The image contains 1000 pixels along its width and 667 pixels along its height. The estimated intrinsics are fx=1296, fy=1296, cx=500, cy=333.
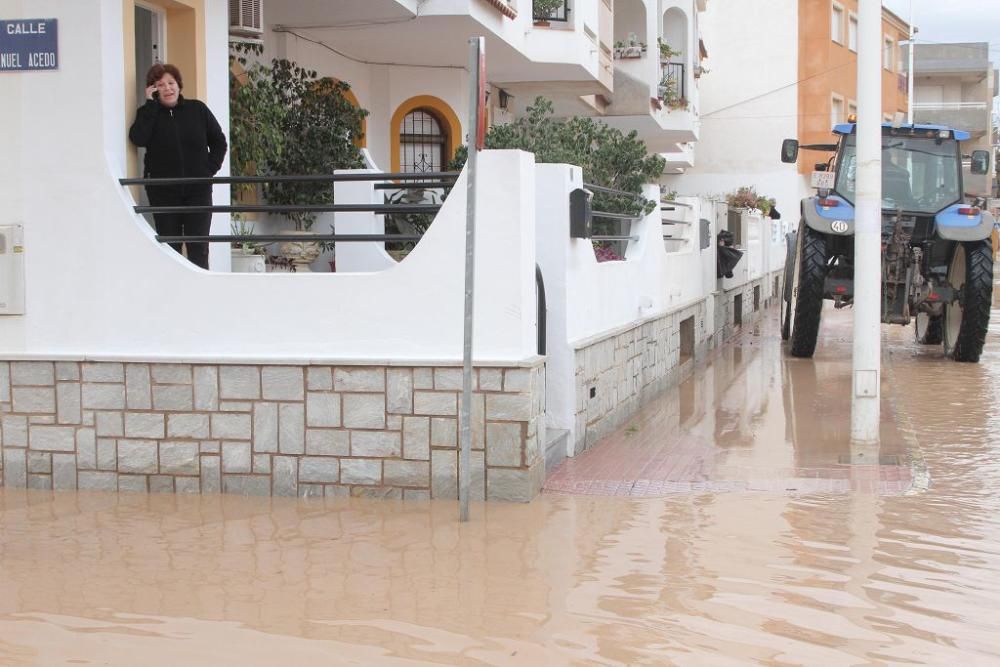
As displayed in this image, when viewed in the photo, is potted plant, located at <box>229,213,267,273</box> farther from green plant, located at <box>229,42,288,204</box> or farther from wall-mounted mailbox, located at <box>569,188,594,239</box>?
wall-mounted mailbox, located at <box>569,188,594,239</box>

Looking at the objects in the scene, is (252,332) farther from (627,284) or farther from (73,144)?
(627,284)

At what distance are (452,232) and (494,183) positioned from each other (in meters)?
0.37

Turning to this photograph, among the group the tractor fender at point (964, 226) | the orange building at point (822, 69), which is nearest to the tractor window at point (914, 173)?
the tractor fender at point (964, 226)

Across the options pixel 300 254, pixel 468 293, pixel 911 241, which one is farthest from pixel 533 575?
pixel 911 241

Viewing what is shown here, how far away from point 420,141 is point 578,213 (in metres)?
9.90

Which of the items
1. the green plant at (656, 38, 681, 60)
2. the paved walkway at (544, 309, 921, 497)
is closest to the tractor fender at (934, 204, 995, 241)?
the paved walkway at (544, 309, 921, 497)

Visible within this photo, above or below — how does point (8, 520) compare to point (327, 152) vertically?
below

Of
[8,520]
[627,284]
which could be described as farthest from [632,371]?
[8,520]

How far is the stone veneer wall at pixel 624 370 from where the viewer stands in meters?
9.23

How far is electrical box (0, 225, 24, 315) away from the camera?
801 cm

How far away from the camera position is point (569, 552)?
251 inches

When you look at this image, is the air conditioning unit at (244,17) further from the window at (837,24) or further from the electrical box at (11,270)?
the window at (837,24)

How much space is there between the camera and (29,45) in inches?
313

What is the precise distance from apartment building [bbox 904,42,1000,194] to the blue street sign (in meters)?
60.1
